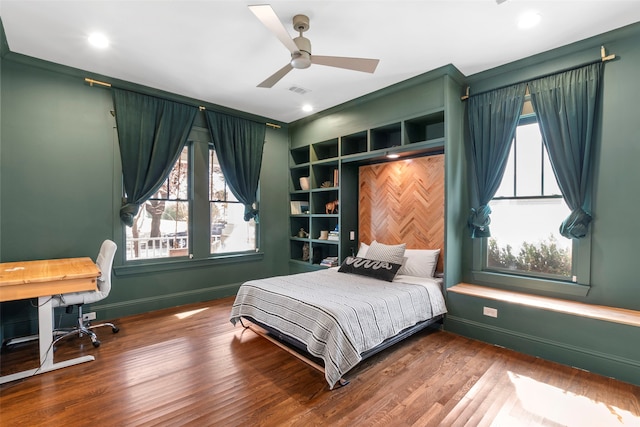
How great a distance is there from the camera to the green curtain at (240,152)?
4.66 meters

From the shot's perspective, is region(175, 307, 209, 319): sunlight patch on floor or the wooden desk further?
region(175, 307, 209, 319): sunlight patch on floor

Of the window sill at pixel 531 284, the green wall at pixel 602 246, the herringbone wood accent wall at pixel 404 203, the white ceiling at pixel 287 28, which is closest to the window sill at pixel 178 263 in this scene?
the herringbone wood accent wall at pixel 404 203

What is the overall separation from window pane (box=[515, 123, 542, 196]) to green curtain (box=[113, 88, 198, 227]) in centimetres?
431

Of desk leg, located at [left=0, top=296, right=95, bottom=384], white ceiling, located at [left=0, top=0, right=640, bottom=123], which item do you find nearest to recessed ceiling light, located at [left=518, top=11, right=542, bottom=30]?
white ceiling, located at [left=0, top=0, right=640, bottom=123]

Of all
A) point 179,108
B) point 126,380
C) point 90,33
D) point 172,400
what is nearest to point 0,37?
point 90,33

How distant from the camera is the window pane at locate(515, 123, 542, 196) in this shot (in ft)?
10.9

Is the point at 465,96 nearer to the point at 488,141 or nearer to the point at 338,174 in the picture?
the point at 488,141

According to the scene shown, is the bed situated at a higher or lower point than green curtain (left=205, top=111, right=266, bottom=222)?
lower

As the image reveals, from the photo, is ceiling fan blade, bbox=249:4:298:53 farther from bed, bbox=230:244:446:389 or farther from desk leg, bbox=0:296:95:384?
desk leg, bbox=0:296:95:384

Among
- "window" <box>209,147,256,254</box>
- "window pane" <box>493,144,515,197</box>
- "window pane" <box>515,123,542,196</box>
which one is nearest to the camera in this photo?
"window pane" <box>515,123,542,196</box>

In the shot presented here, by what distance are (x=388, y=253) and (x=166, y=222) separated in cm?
316

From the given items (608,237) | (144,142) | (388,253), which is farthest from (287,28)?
(608,237)

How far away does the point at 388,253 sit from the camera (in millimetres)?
3881

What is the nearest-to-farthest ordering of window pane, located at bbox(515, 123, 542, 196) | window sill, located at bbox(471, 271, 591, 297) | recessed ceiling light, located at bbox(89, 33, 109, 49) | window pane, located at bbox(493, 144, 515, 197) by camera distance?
recessed ceiling light, located at bbox(89, 33, 109, 49)
window sill, located at bbox(471, 271, 591, 297)
window pane, located at bbox(515, 123, 542, 196)
window pane, located at bbox(493, 144, 515, 197)
